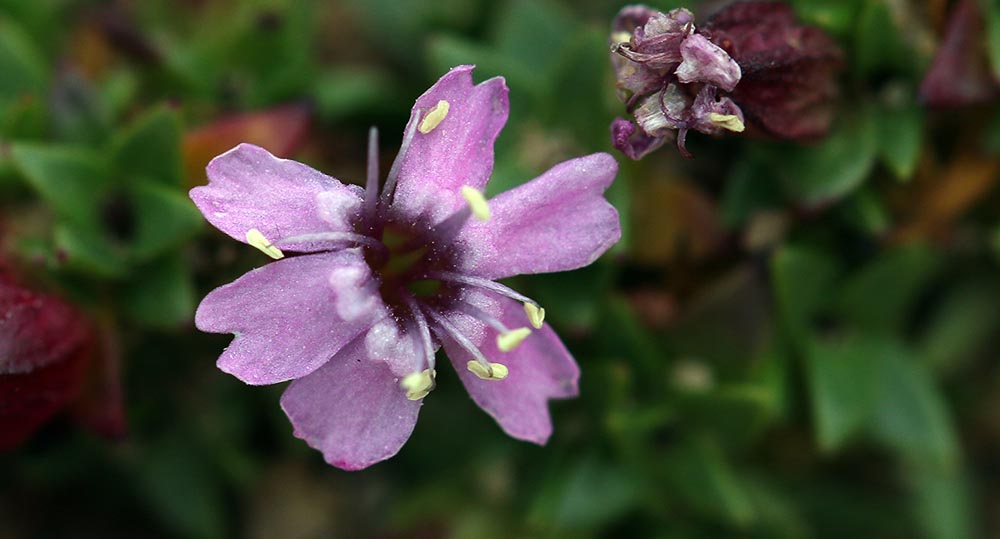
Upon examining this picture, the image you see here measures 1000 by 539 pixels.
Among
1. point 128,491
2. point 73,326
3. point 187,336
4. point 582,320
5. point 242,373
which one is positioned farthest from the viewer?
point 128,491

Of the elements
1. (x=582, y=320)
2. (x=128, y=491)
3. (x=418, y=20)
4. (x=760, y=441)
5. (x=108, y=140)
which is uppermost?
(x=108, y=140)

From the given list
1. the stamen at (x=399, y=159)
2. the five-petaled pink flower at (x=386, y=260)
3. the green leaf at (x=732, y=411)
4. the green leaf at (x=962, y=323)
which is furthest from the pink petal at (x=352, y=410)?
the green leaf at (x=962, y=323)

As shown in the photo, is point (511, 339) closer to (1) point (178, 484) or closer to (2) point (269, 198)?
Answer: (2) point (269, 198)

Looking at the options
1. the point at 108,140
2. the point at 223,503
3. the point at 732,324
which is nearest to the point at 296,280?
the point at 108,140

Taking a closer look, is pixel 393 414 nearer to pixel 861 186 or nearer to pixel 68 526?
pixel 861 186

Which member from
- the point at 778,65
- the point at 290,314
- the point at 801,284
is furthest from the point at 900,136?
the point at 290,314

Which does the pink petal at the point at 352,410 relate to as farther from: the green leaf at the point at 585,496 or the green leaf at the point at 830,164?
the green leaf at the point at 830,164
